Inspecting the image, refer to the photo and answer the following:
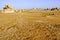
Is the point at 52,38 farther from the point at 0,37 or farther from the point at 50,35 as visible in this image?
the point at 0,37

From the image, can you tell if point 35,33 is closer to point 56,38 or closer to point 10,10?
point 56,38

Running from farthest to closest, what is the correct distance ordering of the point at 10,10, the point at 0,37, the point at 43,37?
the point at 10,10 → the point at 0,37 → the point at 43,37

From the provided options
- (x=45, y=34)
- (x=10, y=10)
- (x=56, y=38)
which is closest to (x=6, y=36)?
(x=45, y=34)

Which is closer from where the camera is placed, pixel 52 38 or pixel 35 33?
pixel 52 38

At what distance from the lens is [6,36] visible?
521 inches

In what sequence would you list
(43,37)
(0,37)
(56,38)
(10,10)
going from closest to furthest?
(56,38) < (43,37) < (0,37) < (10,10)

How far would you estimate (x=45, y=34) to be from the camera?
41.9ft

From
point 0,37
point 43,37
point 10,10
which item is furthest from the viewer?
point 10,10

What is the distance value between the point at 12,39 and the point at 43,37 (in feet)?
8.24

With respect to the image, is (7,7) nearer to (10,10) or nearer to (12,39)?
(10,10)

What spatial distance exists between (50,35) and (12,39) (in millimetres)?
3093

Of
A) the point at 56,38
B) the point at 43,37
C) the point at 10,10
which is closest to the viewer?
the point at 56,38

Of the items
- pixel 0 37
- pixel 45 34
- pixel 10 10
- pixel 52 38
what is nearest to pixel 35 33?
pixel 45 34

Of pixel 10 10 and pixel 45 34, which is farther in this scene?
pixel 10 10
